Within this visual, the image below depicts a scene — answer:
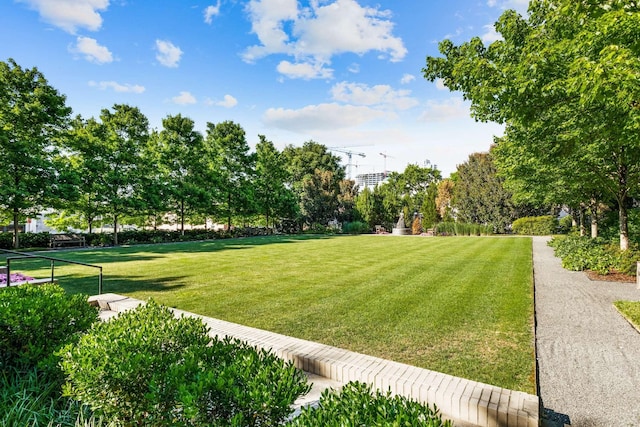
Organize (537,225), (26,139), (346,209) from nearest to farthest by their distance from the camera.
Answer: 1. (26,139)
2. (537,225)
3. (346,209)

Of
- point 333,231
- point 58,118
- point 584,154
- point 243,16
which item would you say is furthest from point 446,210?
point 58,118

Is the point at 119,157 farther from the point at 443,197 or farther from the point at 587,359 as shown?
the point at 443,197

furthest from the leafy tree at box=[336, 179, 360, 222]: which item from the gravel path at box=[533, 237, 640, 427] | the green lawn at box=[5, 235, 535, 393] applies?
the gravel path at box=[533, 237, 640, 427]

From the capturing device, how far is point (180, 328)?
2.86 meters

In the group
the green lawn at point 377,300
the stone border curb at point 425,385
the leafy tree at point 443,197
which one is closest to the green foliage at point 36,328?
the stone border curb at point 425,385

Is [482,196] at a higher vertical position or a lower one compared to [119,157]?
lower

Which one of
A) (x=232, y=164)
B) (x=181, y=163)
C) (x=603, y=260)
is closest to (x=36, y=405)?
(x=603, y=260)

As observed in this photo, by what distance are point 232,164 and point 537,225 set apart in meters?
27.0

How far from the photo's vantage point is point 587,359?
4.22m

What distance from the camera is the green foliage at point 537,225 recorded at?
28.6 m

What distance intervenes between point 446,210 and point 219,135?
78.8 feet

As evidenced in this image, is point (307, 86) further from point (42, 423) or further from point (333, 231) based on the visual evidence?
point (42, 423)

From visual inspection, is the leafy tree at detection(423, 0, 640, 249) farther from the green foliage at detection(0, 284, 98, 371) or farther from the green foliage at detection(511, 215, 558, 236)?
the green foliage at detection(511, 215, 558, 236)

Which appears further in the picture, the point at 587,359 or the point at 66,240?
the point at 66,240
